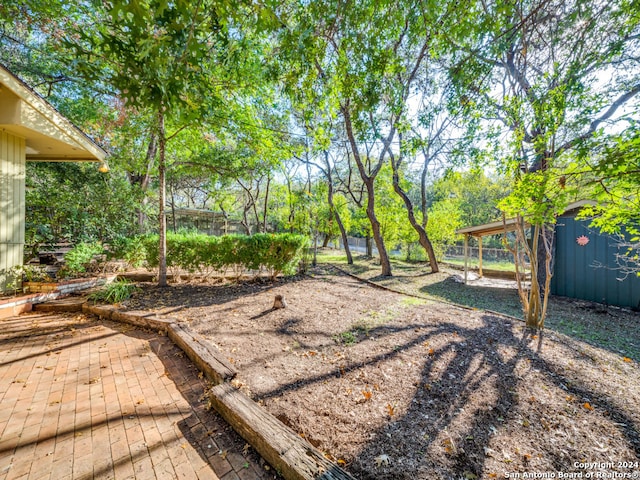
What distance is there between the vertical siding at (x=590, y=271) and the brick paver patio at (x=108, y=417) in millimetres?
9084

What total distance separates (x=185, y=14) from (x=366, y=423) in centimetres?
382

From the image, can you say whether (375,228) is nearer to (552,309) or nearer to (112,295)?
(552,309)

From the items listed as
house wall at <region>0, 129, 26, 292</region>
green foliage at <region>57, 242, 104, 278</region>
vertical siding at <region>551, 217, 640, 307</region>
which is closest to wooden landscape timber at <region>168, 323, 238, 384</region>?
green foliage at <region>57, 242, 104, 278</region>

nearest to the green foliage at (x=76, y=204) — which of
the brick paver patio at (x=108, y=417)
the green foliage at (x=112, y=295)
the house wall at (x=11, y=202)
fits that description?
the house wall at (x=11, y=202)

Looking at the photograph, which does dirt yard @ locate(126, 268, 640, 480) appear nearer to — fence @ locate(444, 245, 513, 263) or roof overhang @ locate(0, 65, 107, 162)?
roof overhang @ locate(0, 65, 107, 162)

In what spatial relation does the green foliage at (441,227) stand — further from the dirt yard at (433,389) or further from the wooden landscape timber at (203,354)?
the wooden landscape timber at (203,354)

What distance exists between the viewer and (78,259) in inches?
234

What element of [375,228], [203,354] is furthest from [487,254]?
[203,354]

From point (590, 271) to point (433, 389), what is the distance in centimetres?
834

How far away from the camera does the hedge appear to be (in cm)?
684

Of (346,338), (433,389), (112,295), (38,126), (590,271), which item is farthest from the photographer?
(590,271)

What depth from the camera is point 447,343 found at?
3756 mm

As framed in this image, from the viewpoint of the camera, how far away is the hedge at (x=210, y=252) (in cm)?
684

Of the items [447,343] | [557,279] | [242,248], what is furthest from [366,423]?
[557,279]
